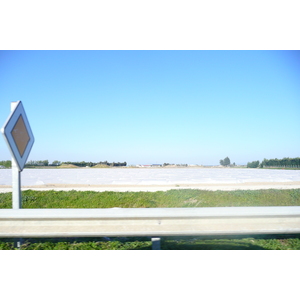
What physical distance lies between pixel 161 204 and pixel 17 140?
5.10 meters

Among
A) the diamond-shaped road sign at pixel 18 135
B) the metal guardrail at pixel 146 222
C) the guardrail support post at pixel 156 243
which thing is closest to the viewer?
the metal guardrail at pixel 146 222

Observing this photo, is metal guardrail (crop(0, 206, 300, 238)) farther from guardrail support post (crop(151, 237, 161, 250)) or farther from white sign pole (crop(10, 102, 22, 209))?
white sign pole (crop(10, 102, 22, 209))

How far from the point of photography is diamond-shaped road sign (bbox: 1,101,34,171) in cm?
347

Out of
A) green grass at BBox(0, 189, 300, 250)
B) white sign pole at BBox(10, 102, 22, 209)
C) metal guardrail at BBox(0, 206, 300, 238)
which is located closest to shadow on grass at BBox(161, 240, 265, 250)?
green grass at BBox(0, 189, 300, 250)

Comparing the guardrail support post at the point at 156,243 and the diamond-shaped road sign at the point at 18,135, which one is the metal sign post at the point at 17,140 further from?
the guardrail support post at the point at 156,243

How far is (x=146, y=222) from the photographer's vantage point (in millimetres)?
3023

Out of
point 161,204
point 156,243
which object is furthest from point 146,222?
point 161,204

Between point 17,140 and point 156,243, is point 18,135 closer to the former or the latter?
point 17,140

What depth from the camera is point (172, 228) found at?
302 cm

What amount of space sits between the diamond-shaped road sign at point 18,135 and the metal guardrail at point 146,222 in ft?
3.23

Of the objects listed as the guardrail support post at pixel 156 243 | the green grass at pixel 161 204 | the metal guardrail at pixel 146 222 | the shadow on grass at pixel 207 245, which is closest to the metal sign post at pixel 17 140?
the metal guardrail at pixel 146 222

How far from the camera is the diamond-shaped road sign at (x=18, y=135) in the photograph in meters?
3.47
